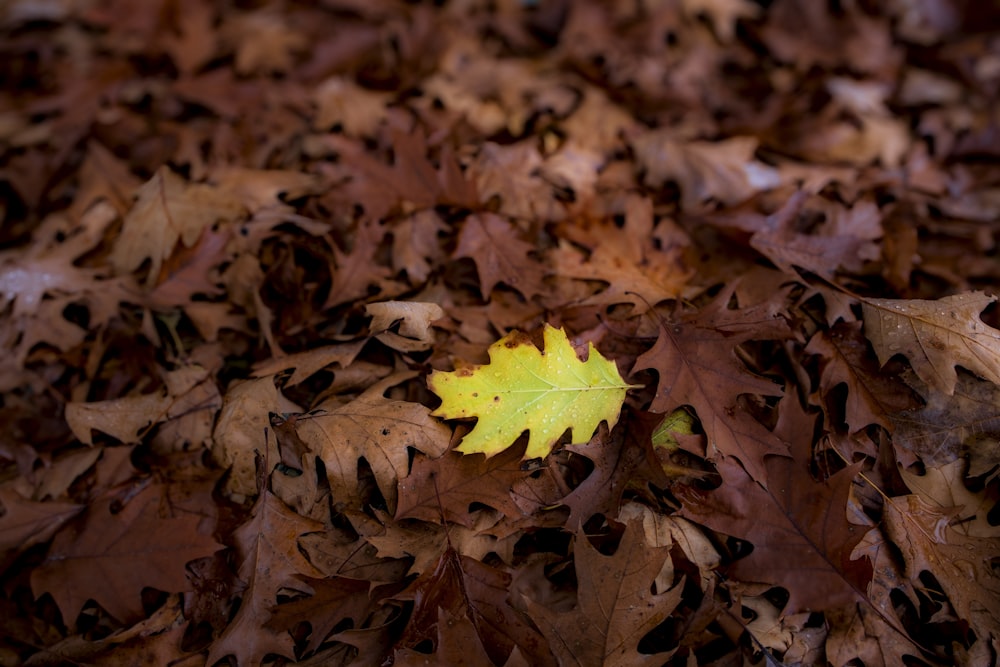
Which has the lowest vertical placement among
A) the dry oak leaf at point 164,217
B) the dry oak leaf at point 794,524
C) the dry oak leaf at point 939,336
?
the dry oak leaf at point 794,524

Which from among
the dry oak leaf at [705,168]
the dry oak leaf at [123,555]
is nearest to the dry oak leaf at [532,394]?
the dry oak leaf at [123,555]

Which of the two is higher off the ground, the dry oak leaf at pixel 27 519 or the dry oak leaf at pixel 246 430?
the dry oak leaf at pixel 246 430

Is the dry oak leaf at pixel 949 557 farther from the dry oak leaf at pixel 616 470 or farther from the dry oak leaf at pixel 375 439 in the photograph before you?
the dry oak leaf at pixel 375 439

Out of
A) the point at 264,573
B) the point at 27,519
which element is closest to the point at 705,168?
the point at 264,573

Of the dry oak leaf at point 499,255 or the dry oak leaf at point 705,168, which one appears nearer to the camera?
the dry oak leaf at point 499,255

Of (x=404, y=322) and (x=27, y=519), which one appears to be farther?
(x=404, y=322)

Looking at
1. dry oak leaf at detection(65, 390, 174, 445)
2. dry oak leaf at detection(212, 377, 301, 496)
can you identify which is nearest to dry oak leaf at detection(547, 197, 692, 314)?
dry oak leaf at detection(212, 377, 301, 496)

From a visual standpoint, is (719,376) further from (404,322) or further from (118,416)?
(118,416)

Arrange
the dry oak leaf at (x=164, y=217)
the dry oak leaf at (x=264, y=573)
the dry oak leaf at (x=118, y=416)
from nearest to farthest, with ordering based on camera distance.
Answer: the dry oak leaf at (x=264, y=573)
the dry oak leaf at (x=118, y=416)
the dry oak leaf at (x=164, y=217)
